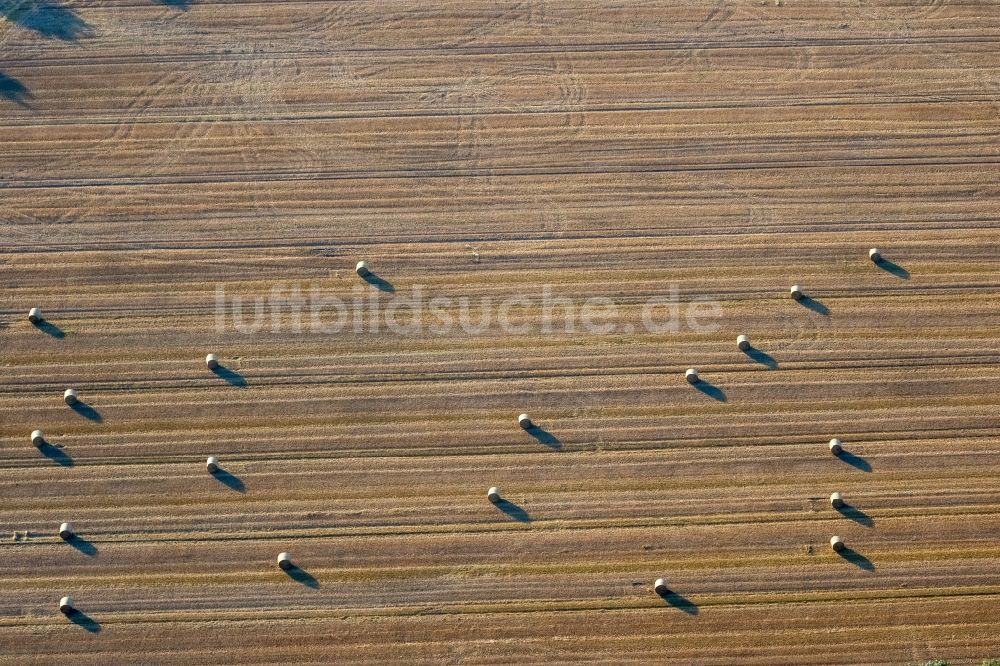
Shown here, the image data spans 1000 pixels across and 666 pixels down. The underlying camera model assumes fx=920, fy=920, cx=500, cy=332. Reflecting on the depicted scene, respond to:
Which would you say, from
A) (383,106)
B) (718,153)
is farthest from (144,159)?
(718,153)

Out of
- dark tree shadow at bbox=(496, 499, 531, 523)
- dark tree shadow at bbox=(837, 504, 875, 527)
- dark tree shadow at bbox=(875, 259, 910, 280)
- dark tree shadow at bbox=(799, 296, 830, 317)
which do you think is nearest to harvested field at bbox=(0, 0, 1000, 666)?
dark tree shadow at bbox=(837, 504, 875, 527)

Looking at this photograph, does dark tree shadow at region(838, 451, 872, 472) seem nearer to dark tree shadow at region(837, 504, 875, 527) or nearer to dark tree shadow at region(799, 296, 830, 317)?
dark tree shadow at region(837, 504, 875, 527)

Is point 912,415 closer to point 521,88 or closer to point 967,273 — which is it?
point 967,273

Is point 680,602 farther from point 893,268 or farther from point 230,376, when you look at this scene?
point 230,376

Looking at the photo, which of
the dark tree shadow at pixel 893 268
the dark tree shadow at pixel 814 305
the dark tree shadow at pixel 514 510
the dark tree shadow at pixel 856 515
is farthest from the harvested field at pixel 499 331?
the dark tree shadow at pixel 814 305

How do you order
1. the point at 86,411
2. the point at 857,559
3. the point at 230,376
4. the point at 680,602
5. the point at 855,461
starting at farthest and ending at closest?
the point at 230,376, the point at 86,411, the point at 855,461, the point at 857,559, the point at 680,602

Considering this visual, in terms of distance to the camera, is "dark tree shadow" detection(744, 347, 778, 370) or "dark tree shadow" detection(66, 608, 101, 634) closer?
"dark tree shadow" detection(66, 608, 101, 634)

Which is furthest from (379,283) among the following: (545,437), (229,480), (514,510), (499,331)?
(514,510)
